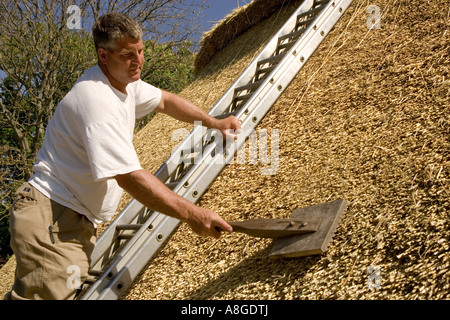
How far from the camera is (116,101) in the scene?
1996 mm

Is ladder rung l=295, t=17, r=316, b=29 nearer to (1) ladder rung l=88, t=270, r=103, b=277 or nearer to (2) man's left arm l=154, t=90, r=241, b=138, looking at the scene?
(2) man's left arm l=154, t=90, r=241, b=138

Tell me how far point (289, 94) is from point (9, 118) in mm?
8691

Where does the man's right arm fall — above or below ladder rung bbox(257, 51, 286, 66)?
above

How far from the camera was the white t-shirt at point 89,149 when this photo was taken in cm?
184

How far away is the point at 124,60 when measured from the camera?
207cm

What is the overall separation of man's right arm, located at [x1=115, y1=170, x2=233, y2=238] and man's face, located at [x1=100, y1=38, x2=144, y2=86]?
0.51 m

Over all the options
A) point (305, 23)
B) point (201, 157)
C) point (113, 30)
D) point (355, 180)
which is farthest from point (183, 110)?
point (305, 23)

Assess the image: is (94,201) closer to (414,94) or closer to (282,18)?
(414,94)

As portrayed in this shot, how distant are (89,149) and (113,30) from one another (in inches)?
22.5

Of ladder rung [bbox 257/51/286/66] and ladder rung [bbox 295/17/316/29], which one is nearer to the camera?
ladder rung [bbox 257/51/286/66]

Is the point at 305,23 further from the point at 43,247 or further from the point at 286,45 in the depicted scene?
the point at 43,247

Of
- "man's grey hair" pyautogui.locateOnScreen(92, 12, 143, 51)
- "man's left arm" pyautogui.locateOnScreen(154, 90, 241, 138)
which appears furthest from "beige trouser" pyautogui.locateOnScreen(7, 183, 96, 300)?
"man's left arm" pyautogui.locateOnScreen(154, 90, 241, 138)

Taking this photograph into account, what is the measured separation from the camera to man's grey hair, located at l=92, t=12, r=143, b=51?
2012 mm

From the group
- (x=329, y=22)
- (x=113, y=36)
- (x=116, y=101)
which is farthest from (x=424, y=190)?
(x=329, y=22)
